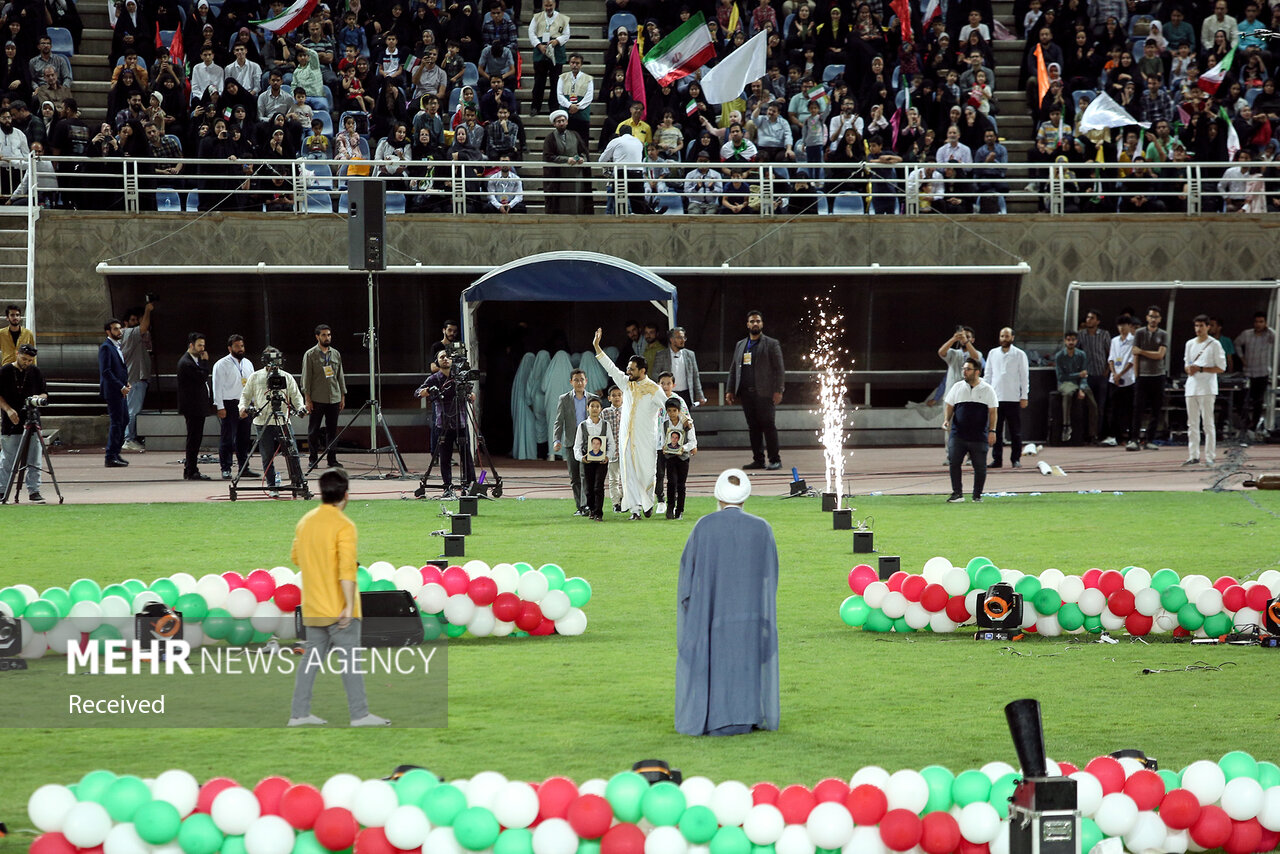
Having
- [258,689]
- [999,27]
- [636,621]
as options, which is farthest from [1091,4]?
[258,689]

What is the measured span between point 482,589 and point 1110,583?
14.8 feet

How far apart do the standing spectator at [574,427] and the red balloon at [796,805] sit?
39.7ft

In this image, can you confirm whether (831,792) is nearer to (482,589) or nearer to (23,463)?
(482,589)

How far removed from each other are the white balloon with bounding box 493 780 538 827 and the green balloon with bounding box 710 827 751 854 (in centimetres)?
72

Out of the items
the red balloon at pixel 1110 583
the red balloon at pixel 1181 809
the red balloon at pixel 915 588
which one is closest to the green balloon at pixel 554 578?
the red balloon at pixel 915 588

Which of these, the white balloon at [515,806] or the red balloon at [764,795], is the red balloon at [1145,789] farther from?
the white balloon at [515,806]

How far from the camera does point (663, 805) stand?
6012mm

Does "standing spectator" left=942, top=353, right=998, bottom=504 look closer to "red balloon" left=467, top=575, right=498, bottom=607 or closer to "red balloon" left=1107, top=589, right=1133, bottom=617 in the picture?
"red balloon" left=1107, top=589, right=1133, bottom=617

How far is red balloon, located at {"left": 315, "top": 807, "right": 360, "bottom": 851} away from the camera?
597cm

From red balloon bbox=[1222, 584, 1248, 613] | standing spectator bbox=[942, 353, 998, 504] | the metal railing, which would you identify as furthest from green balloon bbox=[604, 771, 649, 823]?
the metal railing

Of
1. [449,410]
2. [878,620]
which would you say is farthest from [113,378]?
[878,620]

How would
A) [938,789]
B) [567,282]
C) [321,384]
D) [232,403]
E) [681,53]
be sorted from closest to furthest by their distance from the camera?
[938,789], [232,403], [321,384], [567,282], [681,53]

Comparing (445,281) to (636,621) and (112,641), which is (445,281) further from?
(112,641)

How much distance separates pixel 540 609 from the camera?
10953mm
